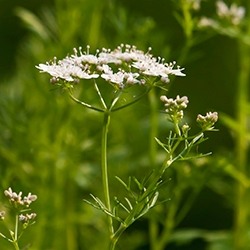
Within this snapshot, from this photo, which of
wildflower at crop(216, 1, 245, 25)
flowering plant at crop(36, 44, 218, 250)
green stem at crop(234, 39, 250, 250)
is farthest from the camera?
green stem at crop(234, 39, 250, 250)

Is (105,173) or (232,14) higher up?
(232,14)

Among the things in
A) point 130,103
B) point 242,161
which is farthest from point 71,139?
point 130,103

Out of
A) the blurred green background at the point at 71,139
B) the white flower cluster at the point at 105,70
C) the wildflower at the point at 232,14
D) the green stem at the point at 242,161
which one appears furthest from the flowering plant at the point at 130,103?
the green stem at the point at 242,161

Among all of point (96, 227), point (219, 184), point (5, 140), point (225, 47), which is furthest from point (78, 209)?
point (225, 47)

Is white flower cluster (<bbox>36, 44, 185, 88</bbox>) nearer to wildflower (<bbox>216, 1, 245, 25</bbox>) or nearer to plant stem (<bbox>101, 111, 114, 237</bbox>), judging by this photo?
plant stem (<bbox>101, 111, 114, 237</bbox>)

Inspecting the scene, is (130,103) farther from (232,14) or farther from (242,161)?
(242,161)

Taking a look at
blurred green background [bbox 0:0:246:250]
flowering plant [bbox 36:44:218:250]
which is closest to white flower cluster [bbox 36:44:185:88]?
flowering plant [bbox 36:44:218:250]

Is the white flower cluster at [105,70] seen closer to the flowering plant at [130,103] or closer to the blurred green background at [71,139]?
the flowering plant at [130,103]

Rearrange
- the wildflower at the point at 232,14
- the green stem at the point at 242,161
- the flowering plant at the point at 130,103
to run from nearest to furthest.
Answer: the flowering plant at the point at 130,103 < the wildflower at the point at 232,14 < the green stem at the point at 242,161

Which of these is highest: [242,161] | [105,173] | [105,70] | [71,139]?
[71,139]

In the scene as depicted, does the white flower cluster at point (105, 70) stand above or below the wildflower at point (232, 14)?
below

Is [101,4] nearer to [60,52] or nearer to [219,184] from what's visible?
[60,52]
